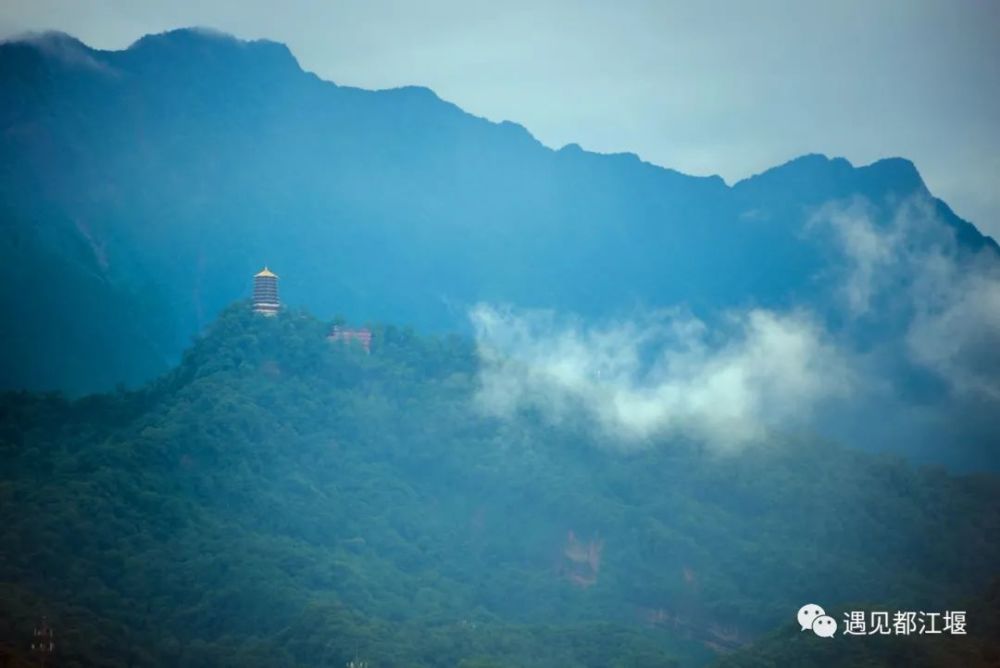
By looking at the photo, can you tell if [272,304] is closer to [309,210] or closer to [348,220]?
[309,210]

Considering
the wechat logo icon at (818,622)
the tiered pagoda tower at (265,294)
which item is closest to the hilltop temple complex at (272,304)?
the tiered pagoda tower at (265,294)

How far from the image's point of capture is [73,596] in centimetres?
2528

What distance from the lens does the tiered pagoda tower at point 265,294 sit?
3566 centimetres

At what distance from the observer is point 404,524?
32.2 metres

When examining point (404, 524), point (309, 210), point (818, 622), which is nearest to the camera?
point (818, 622)

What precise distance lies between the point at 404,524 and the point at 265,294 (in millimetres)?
7203

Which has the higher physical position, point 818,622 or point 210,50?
point 210,50

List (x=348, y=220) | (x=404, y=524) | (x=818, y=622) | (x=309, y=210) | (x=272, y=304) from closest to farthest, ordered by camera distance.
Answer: (x=818, y=622) < (x=404, y=524) < (x=272, y=304) < (x=309, y=210) < (x=348, y=220)

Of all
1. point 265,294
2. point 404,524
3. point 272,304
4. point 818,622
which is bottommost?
point 818,622

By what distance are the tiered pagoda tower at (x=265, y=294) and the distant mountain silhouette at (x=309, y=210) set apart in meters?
3.44

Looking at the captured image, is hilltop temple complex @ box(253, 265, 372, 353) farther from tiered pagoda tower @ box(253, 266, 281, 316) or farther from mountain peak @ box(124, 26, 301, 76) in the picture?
mountain peak @ box(124, 26, 301, 76)

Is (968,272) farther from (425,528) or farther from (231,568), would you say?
(231,568)

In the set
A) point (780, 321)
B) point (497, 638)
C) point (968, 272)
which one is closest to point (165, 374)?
point (497, 638)

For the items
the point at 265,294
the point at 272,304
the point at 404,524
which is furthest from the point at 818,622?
the point at 265,294
